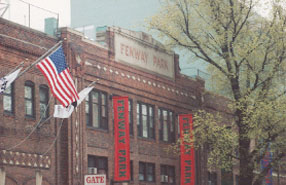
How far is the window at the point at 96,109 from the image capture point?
36.1m

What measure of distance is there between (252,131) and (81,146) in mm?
8789

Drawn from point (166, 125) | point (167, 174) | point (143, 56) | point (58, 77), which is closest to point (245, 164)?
point (167, 174)

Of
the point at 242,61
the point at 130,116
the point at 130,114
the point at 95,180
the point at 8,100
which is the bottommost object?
the point at 95,180

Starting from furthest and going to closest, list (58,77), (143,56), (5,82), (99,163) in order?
1. (143,56)
2. (99,163)
3. (58,77)
4. (5,82)

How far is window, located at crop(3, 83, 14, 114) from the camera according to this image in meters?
30.8

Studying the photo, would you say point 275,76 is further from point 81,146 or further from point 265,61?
point 81,146

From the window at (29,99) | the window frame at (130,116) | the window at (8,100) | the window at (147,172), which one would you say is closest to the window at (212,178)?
the window at (147,172)

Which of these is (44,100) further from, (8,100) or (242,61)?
(242,61)

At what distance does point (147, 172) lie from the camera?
40.8m

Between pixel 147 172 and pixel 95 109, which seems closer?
pixel 95 109

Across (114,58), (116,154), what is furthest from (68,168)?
(114,58)

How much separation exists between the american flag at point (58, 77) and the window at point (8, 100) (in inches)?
177

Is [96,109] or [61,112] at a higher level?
[96,109]

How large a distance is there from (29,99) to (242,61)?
11857 mm
